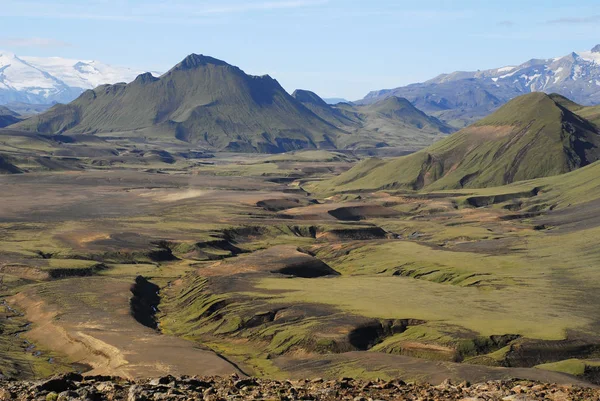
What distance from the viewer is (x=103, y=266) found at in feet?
546

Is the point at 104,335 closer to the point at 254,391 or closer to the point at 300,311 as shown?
the point at 300,311

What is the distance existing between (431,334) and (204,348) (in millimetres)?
30198

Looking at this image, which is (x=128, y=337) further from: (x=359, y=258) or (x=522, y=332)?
(x=359, y=258)

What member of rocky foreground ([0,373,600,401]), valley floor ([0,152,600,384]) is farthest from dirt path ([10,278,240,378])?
rocky foreground ([0,373,600,401])

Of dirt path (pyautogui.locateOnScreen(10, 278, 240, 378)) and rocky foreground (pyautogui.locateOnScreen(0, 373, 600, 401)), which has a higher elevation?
rocky foreground (pyautogui.locateOnScreen(0, 373, 600, 401))

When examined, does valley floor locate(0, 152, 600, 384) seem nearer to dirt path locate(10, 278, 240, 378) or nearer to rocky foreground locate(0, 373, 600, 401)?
dirt path locate(10, 278, 240, 378)

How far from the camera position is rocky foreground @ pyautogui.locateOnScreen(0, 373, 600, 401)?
4756cm

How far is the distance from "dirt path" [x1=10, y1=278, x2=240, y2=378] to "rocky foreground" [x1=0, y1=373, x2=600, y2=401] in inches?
1400

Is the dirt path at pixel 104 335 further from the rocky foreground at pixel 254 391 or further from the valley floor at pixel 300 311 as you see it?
the rocky foreground at pixel 254 391

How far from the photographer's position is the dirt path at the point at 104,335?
92500 mm

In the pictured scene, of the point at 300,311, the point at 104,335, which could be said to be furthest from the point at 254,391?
the point at 300,311

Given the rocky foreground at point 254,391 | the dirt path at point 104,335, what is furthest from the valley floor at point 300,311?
the rocky foreground at point 254,391

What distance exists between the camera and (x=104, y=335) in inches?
4230

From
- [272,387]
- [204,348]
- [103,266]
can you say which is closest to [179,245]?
[103,266]
